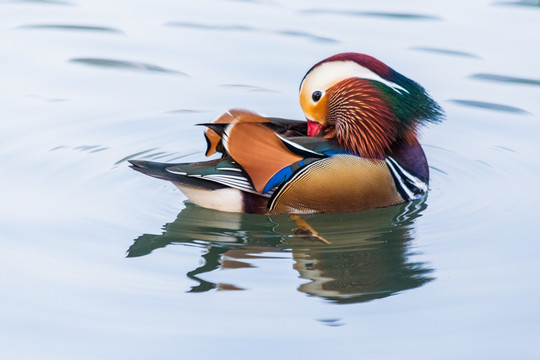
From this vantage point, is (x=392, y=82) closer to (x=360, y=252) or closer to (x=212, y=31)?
(x=360, y=252)

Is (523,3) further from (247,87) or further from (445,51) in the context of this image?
(247,87)

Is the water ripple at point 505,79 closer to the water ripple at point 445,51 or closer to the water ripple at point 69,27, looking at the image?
the water ripple at point 445,51

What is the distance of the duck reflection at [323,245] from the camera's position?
173 inches

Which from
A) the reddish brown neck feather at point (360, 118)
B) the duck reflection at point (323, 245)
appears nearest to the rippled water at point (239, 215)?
the duck reflection at point (323, 245)

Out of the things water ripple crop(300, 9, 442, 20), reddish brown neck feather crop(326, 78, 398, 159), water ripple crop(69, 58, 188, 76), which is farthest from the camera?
water ripple crop(300, 9, 442, 20)

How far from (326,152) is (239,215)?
0.61 m

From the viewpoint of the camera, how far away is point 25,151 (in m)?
6.09

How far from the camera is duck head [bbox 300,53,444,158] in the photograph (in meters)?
5.21

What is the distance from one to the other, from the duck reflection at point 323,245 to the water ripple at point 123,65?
255 centimetres

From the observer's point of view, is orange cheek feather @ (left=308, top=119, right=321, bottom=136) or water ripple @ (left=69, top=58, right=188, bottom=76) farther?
water ripple @ (left=69, top=58, right=188, bottom=76)

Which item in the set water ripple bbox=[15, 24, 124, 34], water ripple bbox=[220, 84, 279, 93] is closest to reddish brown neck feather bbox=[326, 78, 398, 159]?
water ripple bbox=[220, 84, 279, 93]

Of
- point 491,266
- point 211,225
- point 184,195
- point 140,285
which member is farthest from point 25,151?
point 491,266

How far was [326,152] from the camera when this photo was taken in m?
4.99

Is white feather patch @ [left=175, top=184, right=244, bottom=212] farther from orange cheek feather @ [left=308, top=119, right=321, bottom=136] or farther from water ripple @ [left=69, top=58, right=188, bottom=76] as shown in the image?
water ripple @ [left=69, top=58, right=188, bottom=76]
